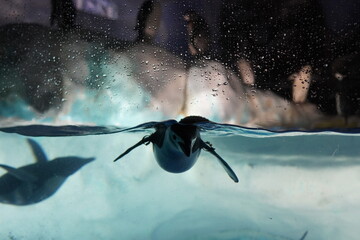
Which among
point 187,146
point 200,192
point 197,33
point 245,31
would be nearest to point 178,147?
point 187,146

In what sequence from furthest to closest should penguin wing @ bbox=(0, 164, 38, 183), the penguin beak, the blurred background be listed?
penguin wing @ bbox=(0, 164, 38, 183)
the penguin beak
the blurred background

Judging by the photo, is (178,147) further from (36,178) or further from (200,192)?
(200,192)

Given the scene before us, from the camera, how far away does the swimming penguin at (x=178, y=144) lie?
7.95ft

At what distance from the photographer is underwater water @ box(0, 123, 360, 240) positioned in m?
4.04

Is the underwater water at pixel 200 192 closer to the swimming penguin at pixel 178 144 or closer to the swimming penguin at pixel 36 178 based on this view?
the swimming penguin at pixel 36 178

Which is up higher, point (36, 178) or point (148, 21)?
Answer: point (148, 21)

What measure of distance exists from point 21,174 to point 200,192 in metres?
2.54

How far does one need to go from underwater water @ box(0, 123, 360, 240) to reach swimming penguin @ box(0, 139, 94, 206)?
0.81 ft

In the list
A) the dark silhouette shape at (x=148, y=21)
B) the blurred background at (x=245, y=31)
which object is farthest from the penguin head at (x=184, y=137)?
the dark silhouette shape at (x=148, y=21)

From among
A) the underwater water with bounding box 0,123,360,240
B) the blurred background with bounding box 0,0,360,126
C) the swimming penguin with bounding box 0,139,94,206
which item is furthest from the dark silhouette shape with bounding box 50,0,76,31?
the swimming penguin with bounding box 0,139,94,206

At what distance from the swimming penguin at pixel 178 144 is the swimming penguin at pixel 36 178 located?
73.3 inches

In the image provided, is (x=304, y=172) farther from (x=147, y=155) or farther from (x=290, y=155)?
(x=147, y=155)

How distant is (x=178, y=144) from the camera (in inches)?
96.5

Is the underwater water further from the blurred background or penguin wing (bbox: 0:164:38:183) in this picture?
the blurred background
